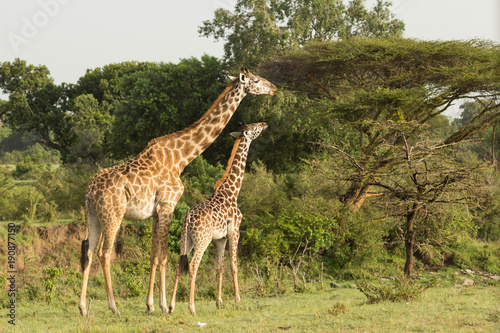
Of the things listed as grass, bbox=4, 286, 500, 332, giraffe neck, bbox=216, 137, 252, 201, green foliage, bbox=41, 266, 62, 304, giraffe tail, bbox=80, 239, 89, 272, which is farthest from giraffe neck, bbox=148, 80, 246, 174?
green foliage, bbox=41, 266, 62, 304

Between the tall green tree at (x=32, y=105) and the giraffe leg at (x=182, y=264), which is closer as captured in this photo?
the giraffe leg at (x=182, y=264)

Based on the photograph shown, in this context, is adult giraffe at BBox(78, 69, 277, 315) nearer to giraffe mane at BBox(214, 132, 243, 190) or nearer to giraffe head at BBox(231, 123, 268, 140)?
giraffe mane at BBox(214, 132, 243, 190)

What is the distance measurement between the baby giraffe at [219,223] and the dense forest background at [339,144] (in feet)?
7.51

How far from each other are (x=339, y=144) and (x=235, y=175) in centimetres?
1166

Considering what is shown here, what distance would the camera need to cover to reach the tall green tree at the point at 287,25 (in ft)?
82.2

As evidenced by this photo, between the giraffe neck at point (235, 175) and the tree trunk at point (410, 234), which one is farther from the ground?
the giraffe neck at point (235, 175)

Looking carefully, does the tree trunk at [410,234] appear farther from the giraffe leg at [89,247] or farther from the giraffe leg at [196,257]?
the giraffe leg at [89,247]

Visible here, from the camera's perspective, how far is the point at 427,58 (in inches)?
700

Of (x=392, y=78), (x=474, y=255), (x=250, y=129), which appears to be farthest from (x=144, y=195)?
(x=474, y=255)

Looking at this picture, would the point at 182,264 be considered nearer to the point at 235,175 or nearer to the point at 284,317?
the point at 284,317

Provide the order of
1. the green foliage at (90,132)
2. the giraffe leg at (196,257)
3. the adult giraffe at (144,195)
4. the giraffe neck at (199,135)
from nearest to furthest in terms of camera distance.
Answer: the adult giraffe at (144,195) → the giraffe leg at (196,257) → the giraffe neck at (199,135) → the green foliage at (90,132)

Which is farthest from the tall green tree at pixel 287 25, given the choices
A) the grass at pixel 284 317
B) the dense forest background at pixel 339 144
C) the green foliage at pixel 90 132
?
the grass at pixel 284 317

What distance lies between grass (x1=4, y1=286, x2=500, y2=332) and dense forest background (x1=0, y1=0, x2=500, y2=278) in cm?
279

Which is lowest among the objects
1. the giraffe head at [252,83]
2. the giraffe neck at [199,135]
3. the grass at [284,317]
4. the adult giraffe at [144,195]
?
the grass at [284,317]
